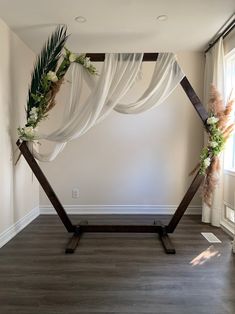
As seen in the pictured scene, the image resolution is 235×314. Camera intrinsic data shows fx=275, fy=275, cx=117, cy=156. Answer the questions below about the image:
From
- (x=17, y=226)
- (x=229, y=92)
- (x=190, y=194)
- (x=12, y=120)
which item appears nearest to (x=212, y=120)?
(x=229, y=92)

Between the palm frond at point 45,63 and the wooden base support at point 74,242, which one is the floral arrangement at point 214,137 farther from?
the palm frond at point 45,63

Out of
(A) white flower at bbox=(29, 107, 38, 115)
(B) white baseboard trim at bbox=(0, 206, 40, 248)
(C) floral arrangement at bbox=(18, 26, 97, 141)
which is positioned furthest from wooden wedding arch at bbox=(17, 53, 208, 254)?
(B) white baseboard trim at bbox=(0, 206, 40, 248)

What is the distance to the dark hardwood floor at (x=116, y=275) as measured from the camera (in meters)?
1.94

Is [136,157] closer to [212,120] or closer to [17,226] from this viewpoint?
[212,120]

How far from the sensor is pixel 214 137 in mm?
3213

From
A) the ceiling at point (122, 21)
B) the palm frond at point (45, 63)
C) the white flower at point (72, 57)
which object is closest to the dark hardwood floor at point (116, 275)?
the palm frond at point (45, 63)

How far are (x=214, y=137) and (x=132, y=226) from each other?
147 centimetres

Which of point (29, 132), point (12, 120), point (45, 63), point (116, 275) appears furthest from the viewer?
point (12, 120)

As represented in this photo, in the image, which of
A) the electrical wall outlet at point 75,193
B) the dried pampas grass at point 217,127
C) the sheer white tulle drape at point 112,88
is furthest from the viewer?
the electrical wall outlet at point 75,193

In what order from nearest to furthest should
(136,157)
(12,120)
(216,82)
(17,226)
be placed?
(12,120)
(17,226)
(216,82)
(136,157)

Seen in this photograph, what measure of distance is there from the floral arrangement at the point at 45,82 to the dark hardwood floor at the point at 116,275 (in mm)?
1373

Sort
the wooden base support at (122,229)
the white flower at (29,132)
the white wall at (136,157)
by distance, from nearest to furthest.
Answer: the white flower at (29,132), the wooden base support at (122,229), the white wall at (136,157)

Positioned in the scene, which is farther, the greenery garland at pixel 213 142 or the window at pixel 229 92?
the window at pixel 229 92

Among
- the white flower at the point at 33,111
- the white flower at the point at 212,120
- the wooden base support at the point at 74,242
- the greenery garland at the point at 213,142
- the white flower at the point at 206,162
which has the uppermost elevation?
the white flower at the point at 33,111
